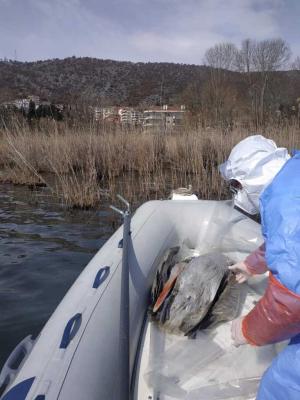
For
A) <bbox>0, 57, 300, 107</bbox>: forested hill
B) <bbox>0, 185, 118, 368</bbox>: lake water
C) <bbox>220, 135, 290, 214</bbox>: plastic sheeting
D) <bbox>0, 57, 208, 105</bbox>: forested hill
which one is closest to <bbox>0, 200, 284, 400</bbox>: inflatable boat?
<bbox>220, 135, 290, 214</bbox>: plastic sheeting

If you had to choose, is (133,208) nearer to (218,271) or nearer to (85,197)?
(85,197)

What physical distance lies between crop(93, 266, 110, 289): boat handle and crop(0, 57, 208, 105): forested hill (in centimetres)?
5558

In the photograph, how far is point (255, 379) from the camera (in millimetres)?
1419

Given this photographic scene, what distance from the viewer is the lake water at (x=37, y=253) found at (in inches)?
103

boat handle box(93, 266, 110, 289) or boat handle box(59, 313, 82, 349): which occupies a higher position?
boat handle box(93, 266, 110, 289)

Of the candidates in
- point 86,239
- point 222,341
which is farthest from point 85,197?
point 222,341

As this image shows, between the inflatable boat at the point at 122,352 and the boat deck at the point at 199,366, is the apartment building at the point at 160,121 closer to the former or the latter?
the inflatable boat at the point at 122,352

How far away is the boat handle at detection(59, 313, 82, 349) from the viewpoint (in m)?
1.26

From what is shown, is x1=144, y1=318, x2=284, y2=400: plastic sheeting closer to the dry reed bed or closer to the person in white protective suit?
the person in white protective suit

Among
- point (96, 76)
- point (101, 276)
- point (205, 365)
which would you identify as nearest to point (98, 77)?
point (96, 76)

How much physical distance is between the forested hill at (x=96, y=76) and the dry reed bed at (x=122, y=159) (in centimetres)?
4990

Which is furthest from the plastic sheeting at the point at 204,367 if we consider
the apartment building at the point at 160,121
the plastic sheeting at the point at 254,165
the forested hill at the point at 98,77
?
the forested hill at the point at 98,77

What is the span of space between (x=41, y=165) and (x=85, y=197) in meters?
2.61

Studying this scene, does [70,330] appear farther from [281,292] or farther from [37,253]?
[37,253]
